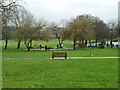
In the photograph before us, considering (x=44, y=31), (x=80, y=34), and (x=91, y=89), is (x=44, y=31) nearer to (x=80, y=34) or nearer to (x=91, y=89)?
(x=80, y=34)

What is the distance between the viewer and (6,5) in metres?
18.2

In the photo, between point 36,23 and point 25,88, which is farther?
point 36,23

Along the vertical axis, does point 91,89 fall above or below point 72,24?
below

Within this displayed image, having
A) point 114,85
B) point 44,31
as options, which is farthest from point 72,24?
point 114,85

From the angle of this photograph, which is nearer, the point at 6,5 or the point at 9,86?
the point at 9,86

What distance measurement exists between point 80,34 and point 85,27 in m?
2.22

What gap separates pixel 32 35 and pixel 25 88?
3785 centimetres

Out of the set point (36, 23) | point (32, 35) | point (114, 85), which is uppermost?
point (36, 23)

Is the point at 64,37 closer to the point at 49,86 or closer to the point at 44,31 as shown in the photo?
the point at 44,31

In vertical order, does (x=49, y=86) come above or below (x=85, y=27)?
below

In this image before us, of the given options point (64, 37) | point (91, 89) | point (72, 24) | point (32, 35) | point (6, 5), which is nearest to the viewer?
point (91, 89)

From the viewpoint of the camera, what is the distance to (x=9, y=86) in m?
8.58

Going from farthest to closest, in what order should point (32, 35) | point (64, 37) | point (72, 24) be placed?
point (64, 37), point (72, 24), point (32, 35)

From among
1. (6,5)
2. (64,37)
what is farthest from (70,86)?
(64,37)
